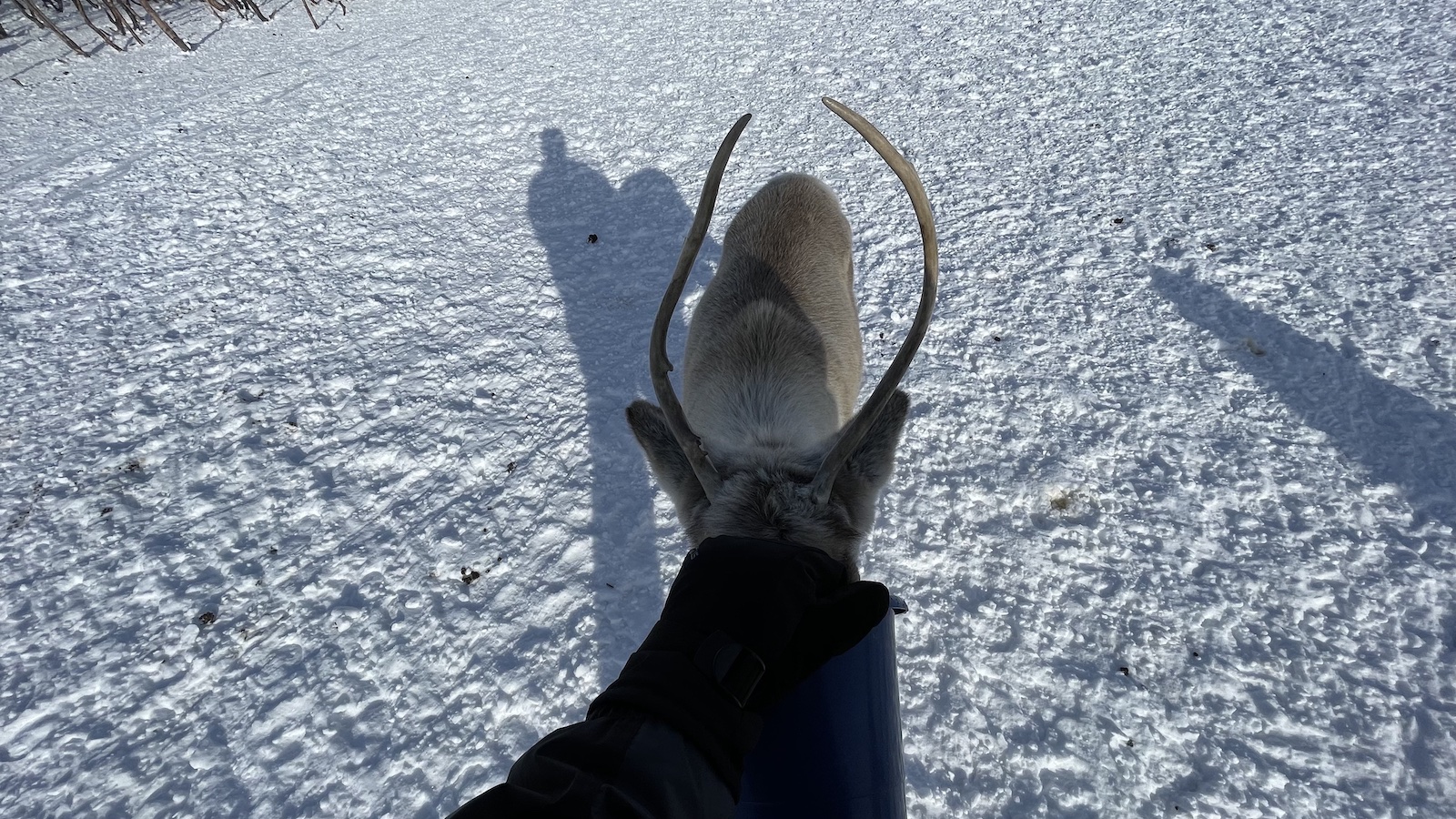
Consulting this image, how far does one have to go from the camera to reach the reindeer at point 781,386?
2262mm

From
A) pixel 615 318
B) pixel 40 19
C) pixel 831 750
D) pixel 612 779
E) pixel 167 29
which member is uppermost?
pixel 40 19

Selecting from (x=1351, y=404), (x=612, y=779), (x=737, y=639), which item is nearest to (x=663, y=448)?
(x=737, y=639)

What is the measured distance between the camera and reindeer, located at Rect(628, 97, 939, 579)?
2.26 meters

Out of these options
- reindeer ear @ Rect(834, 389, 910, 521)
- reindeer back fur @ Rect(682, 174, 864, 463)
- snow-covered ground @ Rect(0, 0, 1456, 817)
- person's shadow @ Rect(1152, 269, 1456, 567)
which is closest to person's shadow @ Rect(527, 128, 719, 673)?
snow-covered ground @ Rect(0, 0, 1456, 817)

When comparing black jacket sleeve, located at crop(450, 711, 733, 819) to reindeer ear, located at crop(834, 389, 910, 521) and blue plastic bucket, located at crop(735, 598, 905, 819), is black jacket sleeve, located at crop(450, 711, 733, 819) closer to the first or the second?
Result: blue plastic bucket, located at crop(735, 598, 905, 819)

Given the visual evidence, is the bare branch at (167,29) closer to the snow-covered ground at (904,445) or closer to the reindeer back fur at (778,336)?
the snow-covered ground at (904,445)

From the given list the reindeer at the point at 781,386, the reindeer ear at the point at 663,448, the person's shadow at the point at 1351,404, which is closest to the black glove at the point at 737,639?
the reindeer at the point at 781,386

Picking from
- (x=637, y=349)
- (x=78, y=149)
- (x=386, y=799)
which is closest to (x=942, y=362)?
(x=637, y=349)

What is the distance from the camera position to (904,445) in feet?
13.0

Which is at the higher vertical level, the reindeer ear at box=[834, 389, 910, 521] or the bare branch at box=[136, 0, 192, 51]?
the bare branch at box=[136, 0, 192, 51]

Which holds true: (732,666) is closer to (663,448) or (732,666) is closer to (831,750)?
(831,750)

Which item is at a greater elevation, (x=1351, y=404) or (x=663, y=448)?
(x=663, y=448)

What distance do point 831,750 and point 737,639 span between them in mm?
466

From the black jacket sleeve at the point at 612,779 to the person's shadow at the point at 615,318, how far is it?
1826 millimetres
